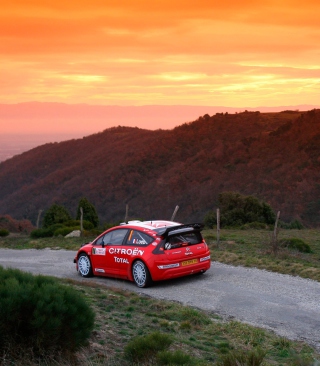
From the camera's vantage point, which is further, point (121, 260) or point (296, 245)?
point (296, 245)

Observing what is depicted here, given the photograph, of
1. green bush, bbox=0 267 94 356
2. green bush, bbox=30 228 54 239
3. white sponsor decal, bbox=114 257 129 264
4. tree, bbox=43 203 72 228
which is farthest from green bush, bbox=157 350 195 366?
tree, bbox=43 203 72 228

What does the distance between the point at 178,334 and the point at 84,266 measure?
6.79 m

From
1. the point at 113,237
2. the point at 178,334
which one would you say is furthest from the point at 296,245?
the point at 178,334


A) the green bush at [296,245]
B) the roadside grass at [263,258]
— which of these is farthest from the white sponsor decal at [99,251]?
the green bush at [296,245]

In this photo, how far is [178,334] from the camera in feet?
30.0

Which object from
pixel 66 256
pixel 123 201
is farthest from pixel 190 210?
pixel 66 256

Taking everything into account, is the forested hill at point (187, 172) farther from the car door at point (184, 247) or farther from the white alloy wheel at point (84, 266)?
the car door at point (184, 247)

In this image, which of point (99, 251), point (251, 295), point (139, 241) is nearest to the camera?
point (251, 295)

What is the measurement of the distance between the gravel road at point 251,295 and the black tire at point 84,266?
0.61ft

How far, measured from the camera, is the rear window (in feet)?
44.8

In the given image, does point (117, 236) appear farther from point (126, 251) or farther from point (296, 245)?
point (296, 245)

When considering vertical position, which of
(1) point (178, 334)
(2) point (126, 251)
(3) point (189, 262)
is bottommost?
(1) point (178, 334)

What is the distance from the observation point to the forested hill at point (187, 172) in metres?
63.3

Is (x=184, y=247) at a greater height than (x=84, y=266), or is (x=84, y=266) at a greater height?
(x=184, y=247)
